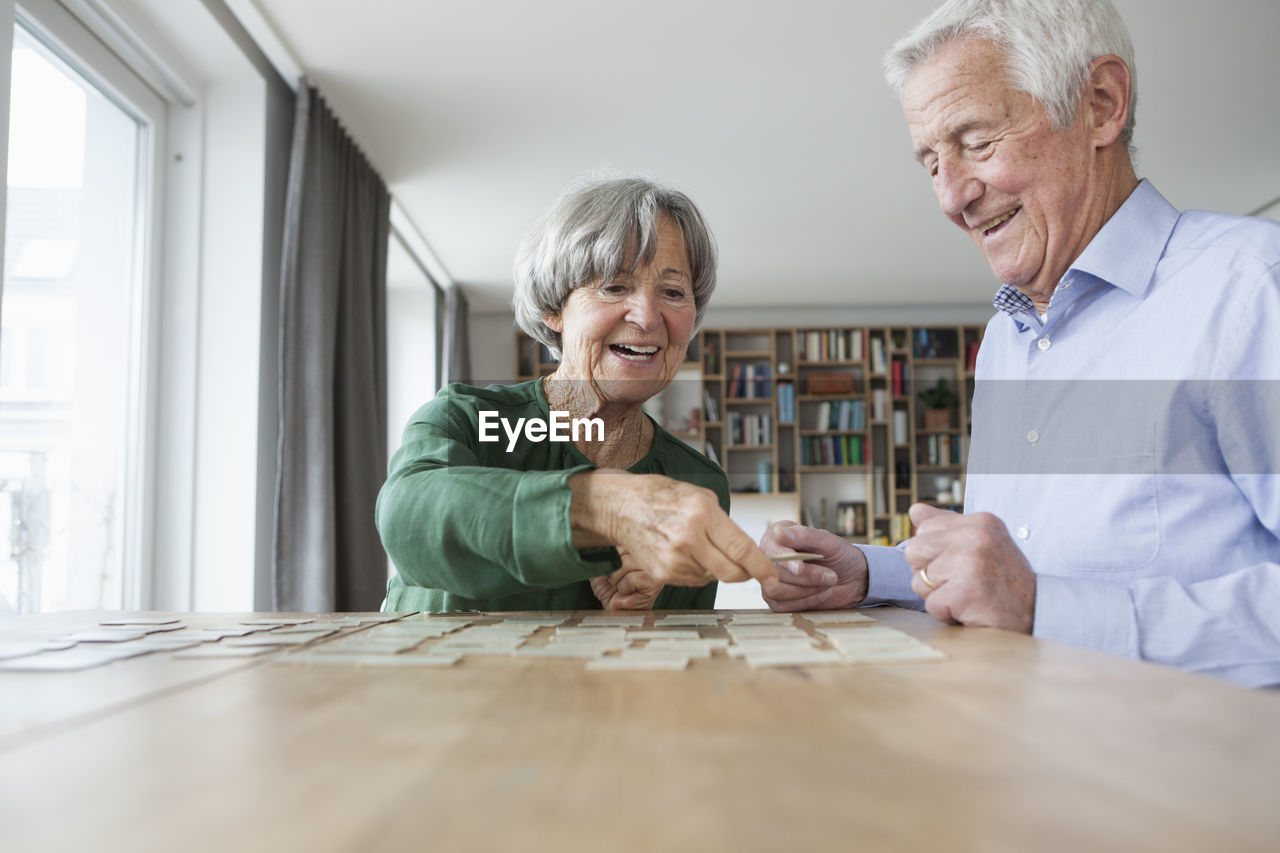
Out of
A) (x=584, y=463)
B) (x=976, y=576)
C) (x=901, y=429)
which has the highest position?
(x=901, y=429)

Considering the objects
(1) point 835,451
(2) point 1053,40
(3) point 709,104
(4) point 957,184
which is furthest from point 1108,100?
(1) point 835,451

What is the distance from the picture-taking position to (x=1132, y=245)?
3.97ft

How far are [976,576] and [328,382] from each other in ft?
11.1

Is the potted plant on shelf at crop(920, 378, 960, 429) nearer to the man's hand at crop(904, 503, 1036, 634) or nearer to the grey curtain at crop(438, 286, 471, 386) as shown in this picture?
the grey curtain at crop(438, 286, 471, 386)

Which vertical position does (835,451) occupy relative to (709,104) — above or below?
below

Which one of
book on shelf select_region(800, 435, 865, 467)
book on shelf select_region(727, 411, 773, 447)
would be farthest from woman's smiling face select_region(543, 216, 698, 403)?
book on shelf select_region(800, 435, 865, 467)

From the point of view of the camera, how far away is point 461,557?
949 millimetres

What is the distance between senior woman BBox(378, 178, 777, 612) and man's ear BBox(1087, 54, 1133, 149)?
67 centimetres

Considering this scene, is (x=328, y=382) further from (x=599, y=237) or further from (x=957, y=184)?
(x=957, y=184)

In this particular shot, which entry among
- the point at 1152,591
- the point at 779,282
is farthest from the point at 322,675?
the point at 779,282

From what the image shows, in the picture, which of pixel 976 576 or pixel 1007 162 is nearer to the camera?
pixel 976 576

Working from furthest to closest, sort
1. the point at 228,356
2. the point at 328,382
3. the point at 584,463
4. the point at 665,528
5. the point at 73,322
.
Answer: the point at 328,382 < the point at 228,356 < the point at 73,322 < the point at 584,463 < the point at 665,528

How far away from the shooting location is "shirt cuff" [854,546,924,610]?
1.30 meters

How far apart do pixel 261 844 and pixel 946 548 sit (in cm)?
83
